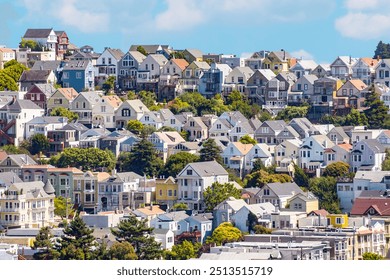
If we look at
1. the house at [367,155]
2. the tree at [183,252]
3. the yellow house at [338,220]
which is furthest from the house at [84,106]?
the tree at [183,252]

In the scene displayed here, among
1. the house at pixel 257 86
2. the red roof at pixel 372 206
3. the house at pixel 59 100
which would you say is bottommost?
the red roof at pixel 372 206

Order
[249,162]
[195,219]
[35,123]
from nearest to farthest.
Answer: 1. [195,219]
2. [249,162]
3. [35,123]

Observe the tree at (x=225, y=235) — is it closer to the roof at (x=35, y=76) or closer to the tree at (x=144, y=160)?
the tree at (x=144, y=160)

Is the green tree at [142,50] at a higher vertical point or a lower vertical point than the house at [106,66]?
higher

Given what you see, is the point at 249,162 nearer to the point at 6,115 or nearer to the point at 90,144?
the point at 90,144

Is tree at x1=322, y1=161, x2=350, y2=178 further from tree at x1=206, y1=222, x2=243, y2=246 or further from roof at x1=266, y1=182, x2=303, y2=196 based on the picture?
tree at x1=206, y1=222, x2=243, y2=246

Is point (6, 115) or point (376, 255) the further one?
Result: point (6, 115)

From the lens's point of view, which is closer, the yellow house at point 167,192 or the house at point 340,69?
the yellow house at point 167,192
